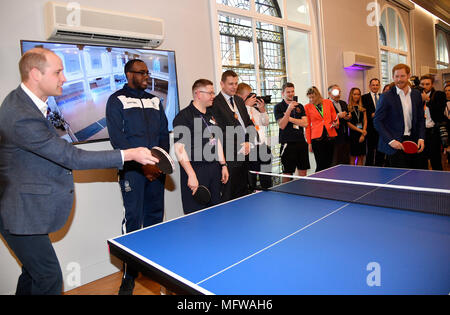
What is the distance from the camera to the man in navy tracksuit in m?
2.86

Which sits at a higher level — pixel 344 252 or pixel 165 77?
pixel 165 77

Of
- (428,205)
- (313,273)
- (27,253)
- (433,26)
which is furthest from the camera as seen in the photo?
(433,26)

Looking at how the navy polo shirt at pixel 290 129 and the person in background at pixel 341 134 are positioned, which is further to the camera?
the person in background at pixel 341 134

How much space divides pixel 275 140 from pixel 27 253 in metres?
5.36

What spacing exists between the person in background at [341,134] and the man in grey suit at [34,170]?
452 centimetres

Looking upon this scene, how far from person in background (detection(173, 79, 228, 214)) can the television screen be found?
0.77 metres

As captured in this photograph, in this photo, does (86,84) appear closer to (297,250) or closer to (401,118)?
(297,250)

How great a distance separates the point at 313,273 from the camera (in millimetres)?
1310

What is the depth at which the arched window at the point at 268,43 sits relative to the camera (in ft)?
18.1

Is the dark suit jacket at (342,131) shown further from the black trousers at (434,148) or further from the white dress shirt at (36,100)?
the white dress shirt at (36,100)

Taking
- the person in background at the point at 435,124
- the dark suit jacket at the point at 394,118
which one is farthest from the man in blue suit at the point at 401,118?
the person in background at the point at 435,124

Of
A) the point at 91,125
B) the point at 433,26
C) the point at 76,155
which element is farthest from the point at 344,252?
the point at 433,26

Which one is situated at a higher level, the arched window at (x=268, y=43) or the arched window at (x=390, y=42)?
the arched window at (x=390, y=42)

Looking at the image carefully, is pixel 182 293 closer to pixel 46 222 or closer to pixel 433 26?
pixel 46 222
